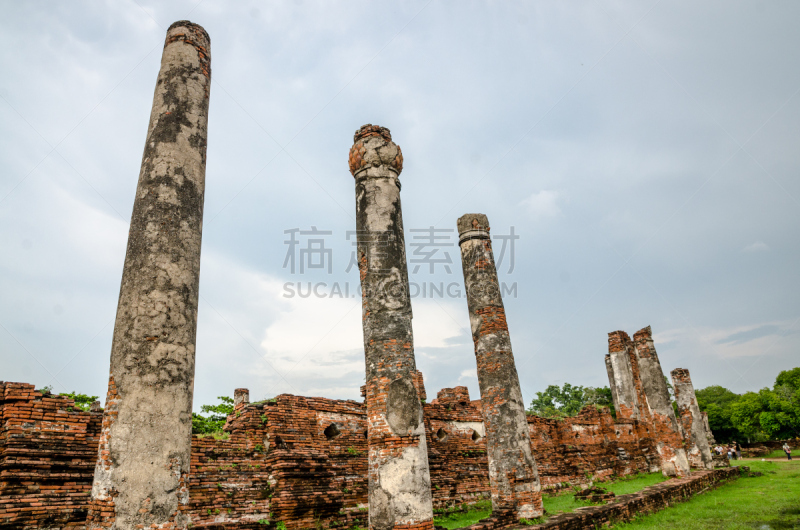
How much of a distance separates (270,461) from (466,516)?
5.11 metres

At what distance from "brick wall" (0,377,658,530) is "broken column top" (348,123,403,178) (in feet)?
16.3

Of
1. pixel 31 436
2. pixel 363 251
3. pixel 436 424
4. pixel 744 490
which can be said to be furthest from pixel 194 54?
pixel 744 490

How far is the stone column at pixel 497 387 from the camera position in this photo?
898cm

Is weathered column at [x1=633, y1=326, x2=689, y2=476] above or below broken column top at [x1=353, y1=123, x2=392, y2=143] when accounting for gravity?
below

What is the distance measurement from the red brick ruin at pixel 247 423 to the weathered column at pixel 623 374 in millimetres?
7884

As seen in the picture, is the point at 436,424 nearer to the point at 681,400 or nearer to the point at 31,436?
the point at 31,436

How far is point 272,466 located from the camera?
8.66m

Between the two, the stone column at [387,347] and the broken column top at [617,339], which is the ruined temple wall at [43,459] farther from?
the broken column top at [617,339]

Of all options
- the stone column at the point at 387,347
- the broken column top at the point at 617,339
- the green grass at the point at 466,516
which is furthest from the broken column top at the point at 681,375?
the stone column at the point at 387,347

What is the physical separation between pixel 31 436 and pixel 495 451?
784cm

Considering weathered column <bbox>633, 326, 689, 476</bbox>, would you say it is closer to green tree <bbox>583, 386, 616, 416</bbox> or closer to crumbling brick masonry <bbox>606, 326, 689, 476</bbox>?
crumbling brick masonry <bbox>606, 326, 689, 476</bbox>

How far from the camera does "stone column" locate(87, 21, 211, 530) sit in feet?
11.2

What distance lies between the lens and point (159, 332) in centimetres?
382

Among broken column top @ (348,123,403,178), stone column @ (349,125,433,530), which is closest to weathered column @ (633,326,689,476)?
stone column @ (349,125,433,530)
